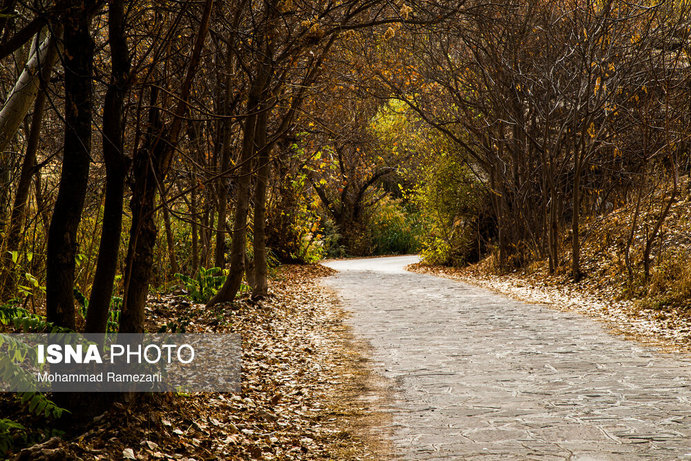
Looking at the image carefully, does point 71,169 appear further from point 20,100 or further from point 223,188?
point 223,188

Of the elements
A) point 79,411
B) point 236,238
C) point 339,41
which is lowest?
point 79,411

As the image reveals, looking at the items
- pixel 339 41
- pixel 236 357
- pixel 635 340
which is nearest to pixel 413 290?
pixel 339 41

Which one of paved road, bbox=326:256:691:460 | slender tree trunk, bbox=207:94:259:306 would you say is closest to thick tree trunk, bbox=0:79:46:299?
slender tree trunk, bbox=207:94:259:306

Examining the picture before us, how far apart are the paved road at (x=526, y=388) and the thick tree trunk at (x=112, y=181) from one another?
241cm

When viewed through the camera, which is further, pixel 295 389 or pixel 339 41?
pixel 339 41

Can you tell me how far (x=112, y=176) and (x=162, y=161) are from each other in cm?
37

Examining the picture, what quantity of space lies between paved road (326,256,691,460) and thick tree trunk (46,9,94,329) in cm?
273

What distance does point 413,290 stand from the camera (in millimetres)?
14461

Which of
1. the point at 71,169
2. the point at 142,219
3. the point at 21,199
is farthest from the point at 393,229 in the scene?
the point at 71,169

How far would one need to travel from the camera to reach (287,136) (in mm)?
17141

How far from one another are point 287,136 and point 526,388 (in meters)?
12.6

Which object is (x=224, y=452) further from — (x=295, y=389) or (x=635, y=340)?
(x=635, y=340)

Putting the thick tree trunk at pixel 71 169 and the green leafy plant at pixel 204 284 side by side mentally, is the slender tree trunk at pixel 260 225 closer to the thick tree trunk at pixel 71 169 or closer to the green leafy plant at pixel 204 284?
the green leafy plant at pixel 204 284

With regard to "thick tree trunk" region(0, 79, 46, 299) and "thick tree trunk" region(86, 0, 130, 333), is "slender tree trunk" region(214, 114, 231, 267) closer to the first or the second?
"thick tree trunk" region(0, 79, 46, 299)
